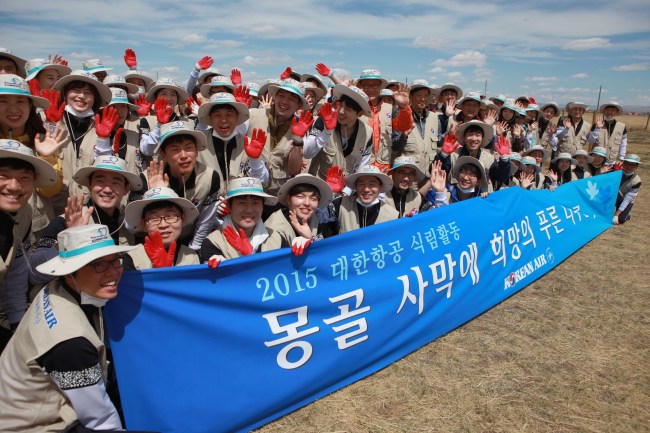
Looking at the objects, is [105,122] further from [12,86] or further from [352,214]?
[352,214]

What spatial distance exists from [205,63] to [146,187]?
4.61 m

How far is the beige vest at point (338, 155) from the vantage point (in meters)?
5.34

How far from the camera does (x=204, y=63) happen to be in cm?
788

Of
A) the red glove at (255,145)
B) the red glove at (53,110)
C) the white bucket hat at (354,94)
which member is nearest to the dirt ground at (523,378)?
the red glove at (255,145)

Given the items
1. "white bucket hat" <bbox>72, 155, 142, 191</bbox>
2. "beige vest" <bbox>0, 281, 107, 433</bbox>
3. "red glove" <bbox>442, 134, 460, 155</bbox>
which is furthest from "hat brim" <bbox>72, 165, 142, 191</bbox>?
"red glove" <bbox>442, 134, 460, 155</bbox>

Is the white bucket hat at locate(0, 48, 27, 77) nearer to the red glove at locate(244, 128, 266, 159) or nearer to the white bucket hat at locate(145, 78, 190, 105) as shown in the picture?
the white bucket hat at locate(145, 78, 190, 105)

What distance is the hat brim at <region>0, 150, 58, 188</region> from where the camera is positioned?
2.96 m

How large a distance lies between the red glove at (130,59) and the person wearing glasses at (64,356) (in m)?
7.62

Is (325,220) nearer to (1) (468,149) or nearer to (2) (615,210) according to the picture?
(1) (468,149)

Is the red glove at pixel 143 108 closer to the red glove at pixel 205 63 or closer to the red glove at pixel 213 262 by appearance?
the red glove at pixel 205 63

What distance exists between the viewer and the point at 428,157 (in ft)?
23.6

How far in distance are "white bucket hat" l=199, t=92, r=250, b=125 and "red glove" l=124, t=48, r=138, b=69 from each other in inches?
209

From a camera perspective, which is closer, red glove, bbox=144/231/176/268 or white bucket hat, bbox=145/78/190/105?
red glove, bbox=144/231/176/268

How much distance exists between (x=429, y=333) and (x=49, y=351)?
358cm
